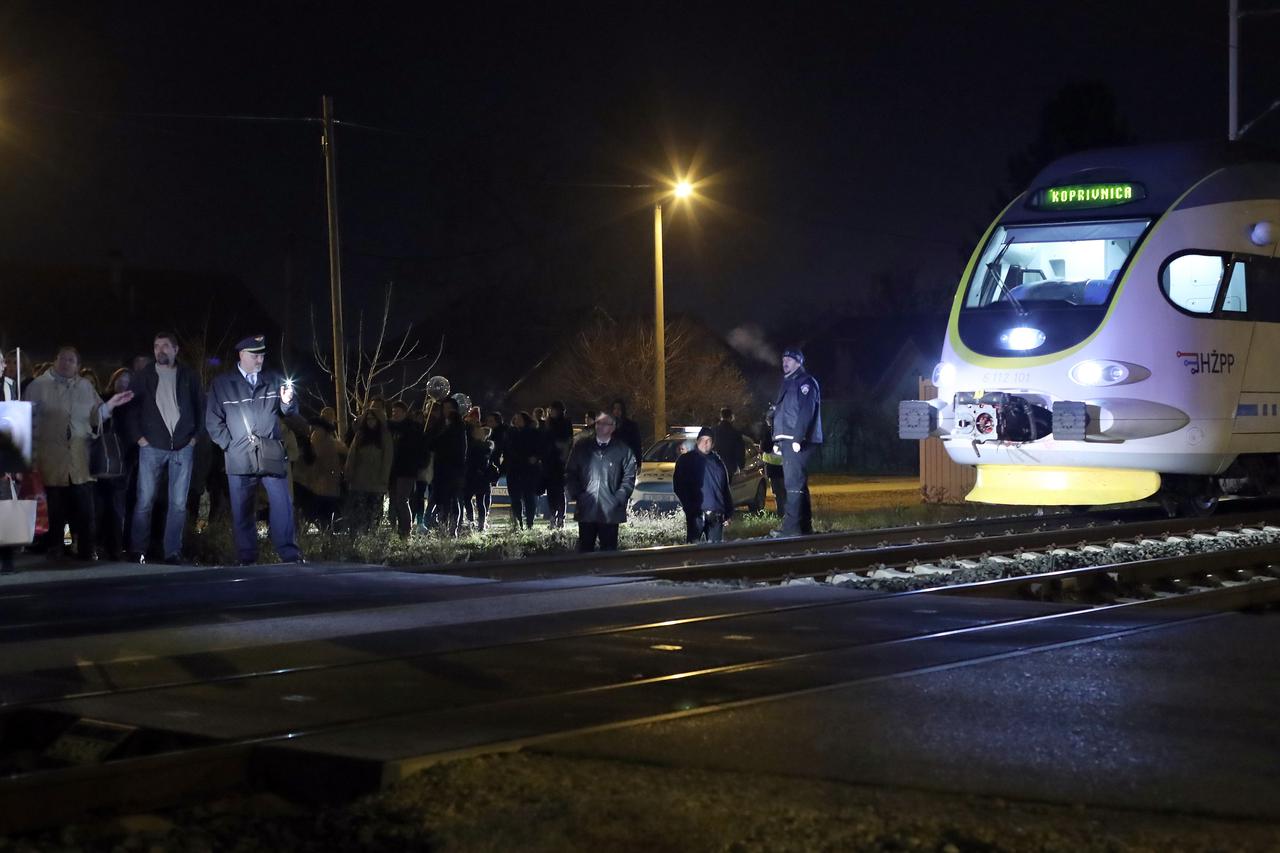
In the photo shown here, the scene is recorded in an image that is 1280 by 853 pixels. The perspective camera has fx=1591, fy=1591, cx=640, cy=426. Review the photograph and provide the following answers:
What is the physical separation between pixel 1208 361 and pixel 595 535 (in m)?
6.43

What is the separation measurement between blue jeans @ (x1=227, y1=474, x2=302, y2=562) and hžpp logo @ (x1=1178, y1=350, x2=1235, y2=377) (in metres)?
8.81

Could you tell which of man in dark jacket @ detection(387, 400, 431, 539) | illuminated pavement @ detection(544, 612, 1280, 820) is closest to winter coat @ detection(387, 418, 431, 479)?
man in dark jacket @ detection(387, 400, 431, 539)

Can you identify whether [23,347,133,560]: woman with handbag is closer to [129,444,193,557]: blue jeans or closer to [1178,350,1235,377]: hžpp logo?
[129,444,193,557]: blue jeans

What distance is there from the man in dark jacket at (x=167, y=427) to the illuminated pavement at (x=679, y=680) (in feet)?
5.57

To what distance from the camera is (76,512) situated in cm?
1370

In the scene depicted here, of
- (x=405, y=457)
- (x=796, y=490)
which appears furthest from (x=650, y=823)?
(x=405, y=457)

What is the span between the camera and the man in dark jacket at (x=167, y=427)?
1328cm

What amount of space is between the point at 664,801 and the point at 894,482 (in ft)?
118

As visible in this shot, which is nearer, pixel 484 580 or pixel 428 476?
pixel 484 580

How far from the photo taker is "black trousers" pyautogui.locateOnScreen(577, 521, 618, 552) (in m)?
15.3

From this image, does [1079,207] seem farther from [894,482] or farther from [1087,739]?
[894,482]

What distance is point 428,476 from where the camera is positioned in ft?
60.4

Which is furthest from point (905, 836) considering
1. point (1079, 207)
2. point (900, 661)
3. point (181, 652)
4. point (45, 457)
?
point (1079, 207)

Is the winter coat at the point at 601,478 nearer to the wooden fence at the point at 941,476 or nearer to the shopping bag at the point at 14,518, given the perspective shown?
the shopping bag at the point at 14,518
